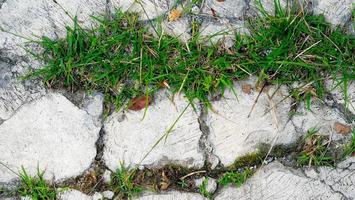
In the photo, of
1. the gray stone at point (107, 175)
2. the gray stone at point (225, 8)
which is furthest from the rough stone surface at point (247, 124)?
the gray stone at point (107, 175)

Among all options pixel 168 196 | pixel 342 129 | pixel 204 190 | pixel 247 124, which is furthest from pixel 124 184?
pixel 342 129

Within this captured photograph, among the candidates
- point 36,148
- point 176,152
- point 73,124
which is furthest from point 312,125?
point 36,148

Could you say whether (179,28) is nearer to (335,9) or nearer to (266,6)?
(266,6)

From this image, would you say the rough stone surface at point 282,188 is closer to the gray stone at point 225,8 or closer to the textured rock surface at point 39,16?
the gray stone at point 225,8

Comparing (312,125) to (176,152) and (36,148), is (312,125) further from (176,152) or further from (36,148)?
(36,148)

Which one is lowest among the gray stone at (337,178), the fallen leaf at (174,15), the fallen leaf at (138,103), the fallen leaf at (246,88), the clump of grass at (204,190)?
the gray stone at (337,178)

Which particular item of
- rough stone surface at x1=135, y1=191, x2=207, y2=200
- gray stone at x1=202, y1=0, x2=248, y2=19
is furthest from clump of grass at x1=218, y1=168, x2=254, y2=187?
gray stone at x1=202, y1=0, x2=248, y2=19
